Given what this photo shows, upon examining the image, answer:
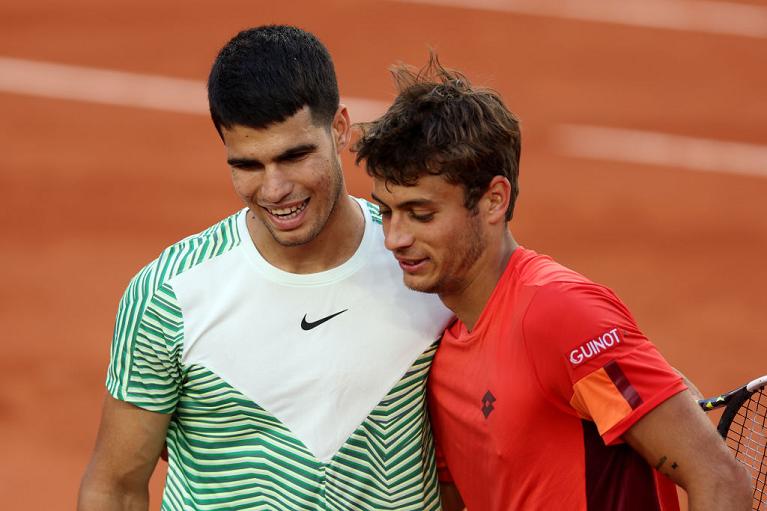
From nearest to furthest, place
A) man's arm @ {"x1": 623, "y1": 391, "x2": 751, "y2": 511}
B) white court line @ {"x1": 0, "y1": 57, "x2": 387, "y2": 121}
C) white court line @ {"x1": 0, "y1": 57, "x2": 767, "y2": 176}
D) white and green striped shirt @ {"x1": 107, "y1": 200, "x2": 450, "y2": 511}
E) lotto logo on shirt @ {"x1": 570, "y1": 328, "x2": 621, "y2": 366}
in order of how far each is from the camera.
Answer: man's arm @ {"x1": 623, "y1": 391, "x2": 751, "y2": 511} < lotto logo on shirt @ {"x1": 570, "y1": 328, "x2": 621, "y2": 366} < white and green striped shirt @ {"x1": 107, "y1": 200, "x2": 450, "y2": 511} < white court line @ {"x1": 0, "y1": 57, "x2": 767, "y2": 176} < white court line @ {"x1": 0, "y1": 57, "x2": 387, "y2": 121}

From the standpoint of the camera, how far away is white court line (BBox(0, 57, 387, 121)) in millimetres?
16266

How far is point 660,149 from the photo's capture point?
1571 cm

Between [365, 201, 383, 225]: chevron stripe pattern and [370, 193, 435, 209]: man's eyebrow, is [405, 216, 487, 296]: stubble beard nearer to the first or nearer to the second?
[370, 193, 435, 209]: man's eyebrow

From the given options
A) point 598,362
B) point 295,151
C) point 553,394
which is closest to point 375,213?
point 295,151

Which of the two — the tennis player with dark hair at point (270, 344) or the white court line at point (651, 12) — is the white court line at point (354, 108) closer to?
the white court line at point (651, 12)

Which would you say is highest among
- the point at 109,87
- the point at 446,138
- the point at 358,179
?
the point at 446,138

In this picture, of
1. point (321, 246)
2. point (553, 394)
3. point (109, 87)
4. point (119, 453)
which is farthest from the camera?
point (109, 87)

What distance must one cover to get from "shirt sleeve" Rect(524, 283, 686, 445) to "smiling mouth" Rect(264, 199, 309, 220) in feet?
3.36

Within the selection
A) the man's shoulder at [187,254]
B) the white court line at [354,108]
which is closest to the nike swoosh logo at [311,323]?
the man's shoulder at [187,254]

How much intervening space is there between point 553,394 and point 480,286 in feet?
2.04

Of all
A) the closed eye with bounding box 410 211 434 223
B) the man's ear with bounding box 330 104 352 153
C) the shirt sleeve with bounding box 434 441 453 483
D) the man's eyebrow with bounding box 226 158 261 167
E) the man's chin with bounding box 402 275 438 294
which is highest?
the man's ear with bounding box 330 104 352 153

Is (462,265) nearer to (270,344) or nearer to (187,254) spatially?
(270,344)

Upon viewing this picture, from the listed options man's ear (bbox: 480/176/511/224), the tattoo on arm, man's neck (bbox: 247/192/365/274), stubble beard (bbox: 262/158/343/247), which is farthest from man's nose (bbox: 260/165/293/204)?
the tattoo on arm

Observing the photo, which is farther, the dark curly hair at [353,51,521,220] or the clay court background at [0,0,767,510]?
the clay court background at [0,0,767,510]
